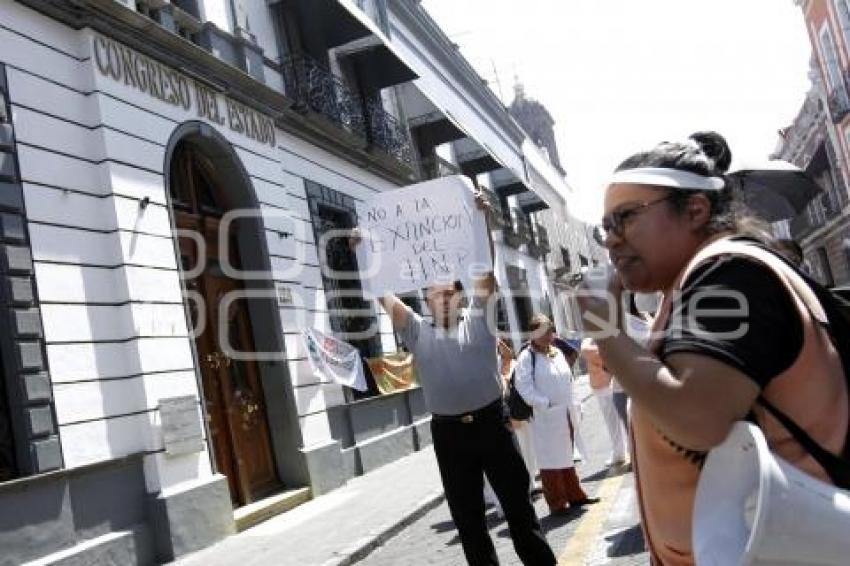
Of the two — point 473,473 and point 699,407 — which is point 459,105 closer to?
point 473,473

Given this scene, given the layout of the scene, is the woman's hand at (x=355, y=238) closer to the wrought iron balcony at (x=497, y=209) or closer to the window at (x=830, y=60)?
the wrought iron balcony at (x=497, y=209)

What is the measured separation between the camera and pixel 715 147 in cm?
217

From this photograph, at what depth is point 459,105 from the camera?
30.6 metres

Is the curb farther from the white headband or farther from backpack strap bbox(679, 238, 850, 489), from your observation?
backpack strap bbox(679, 238, 850, 489)

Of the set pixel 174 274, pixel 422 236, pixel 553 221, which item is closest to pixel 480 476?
pixel 422 236

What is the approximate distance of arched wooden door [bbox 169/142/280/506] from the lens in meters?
10.9

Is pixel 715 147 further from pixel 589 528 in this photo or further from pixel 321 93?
pixel 321 93

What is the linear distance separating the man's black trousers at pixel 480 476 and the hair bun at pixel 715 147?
308 cm

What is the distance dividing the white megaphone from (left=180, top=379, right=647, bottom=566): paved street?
443cm

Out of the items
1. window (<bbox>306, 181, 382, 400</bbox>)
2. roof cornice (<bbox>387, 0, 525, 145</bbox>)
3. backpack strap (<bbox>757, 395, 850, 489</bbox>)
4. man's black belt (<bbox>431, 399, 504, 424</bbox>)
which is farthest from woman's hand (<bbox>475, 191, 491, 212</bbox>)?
roof cornice (<bbox>387, 0, 525, 145</bbox>)

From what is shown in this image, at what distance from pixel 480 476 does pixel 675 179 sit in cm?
Answer: 334

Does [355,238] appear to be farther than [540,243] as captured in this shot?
No

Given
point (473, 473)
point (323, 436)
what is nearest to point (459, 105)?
point (323, 436)

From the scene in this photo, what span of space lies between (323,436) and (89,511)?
16.0 ft
